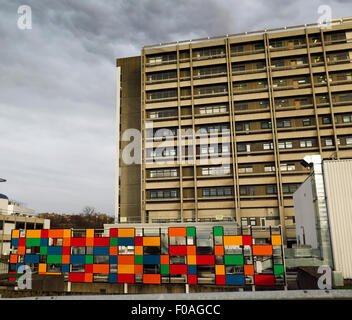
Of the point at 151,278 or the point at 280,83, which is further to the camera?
the point at 280,83

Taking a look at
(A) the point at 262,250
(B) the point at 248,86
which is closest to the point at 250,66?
(B) the point at 248,86

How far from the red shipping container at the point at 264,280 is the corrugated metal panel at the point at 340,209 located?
5.42 m

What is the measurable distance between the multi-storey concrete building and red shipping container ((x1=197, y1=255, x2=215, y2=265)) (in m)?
37.0

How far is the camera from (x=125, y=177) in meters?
74.2

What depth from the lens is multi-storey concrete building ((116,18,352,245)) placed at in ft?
209

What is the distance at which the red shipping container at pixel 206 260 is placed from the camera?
27.0 m

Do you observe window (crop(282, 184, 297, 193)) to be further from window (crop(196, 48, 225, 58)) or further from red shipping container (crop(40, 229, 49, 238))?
red shipping container (crop(40, 229, 49, 238))

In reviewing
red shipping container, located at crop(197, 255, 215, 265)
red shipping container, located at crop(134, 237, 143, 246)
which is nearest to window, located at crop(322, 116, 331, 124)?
red shipping container, located at crop(197, 255, 215, 265)

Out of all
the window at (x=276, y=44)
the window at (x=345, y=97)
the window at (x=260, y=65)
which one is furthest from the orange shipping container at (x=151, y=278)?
the window at (x=276, y=44)

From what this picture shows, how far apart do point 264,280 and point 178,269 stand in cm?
756

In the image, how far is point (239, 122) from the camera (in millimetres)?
68250

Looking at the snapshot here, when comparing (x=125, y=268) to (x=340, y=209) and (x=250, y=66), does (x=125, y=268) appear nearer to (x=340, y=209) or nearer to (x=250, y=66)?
(x=340, y=209)

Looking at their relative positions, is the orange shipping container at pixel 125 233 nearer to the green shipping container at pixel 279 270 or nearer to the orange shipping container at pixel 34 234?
the orange shipping container at pixel 34 234

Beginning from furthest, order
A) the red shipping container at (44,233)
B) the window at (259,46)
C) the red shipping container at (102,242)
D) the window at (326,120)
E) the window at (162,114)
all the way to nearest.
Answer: the window at (162,114) < the window at (259,46) < the window at (326,120) < the red shipping container at (44,233) < the red shipping container at (102,242)
